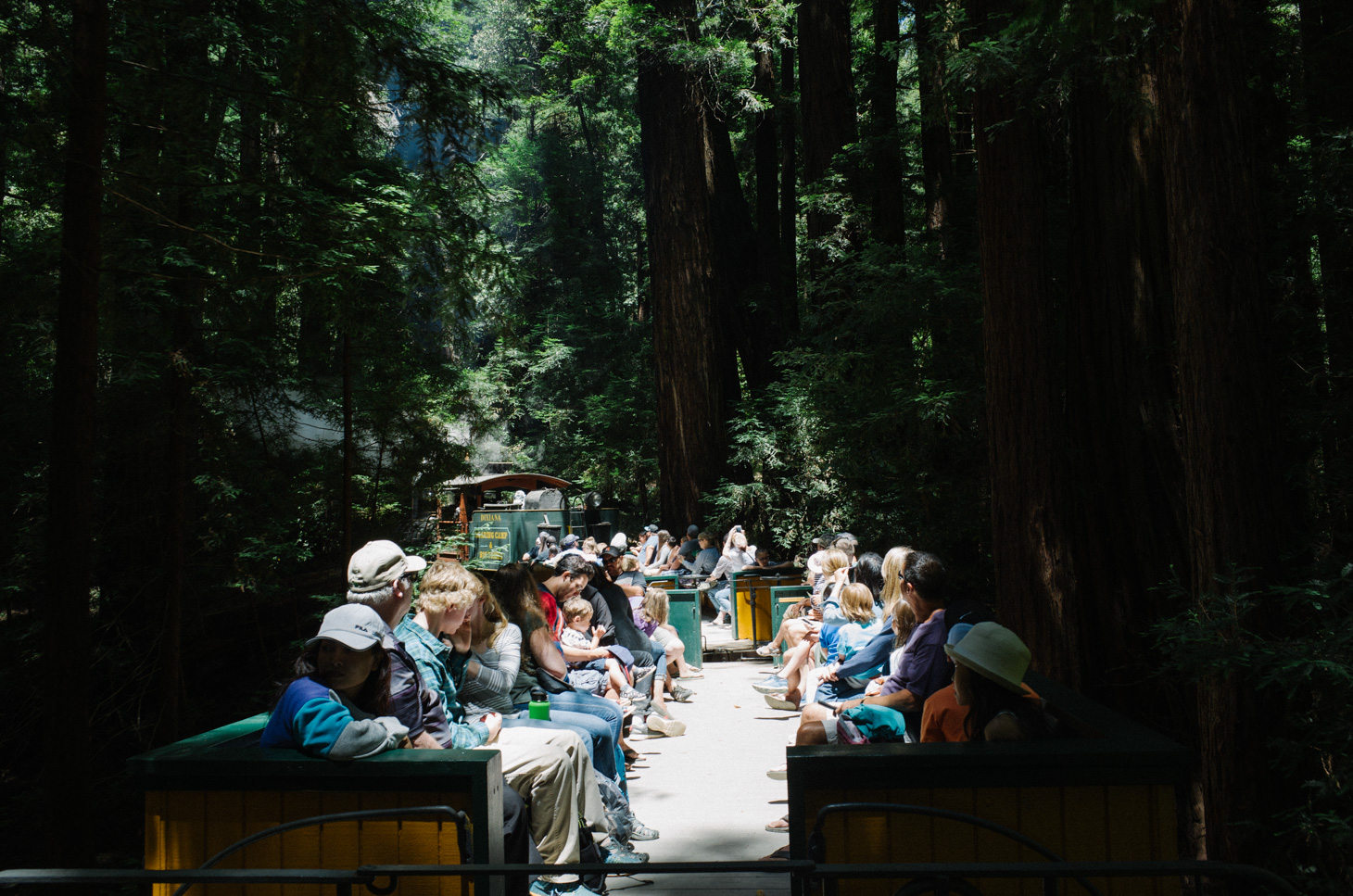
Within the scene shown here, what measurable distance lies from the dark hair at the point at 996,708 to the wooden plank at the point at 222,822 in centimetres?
270

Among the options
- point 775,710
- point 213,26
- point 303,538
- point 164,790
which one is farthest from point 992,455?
point 303,538

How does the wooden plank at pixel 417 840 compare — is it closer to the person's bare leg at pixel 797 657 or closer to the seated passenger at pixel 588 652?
the seated passenger at pixel 588 652

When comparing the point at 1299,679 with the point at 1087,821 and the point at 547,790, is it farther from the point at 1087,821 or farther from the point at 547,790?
the point at 547,790

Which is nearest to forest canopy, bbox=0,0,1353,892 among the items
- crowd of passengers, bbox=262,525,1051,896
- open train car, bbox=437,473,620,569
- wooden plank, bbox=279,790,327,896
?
crowd of passengers, bbox=262,525,1051,896

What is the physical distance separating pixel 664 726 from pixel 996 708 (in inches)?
206

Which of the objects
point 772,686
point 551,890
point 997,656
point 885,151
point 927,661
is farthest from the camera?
point 885,151

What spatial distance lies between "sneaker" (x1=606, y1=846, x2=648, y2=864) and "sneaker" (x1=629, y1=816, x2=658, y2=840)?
0.30 meters

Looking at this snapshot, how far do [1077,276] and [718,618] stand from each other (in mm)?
10441

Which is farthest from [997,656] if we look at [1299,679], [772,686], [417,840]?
[772,686]

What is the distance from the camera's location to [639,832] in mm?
5512

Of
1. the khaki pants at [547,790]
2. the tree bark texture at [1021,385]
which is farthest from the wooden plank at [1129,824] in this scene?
the tree bark texture at [1021,385]

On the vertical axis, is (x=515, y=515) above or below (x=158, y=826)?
above

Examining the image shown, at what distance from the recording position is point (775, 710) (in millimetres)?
9078

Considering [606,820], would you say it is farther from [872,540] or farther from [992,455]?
[872,540]
